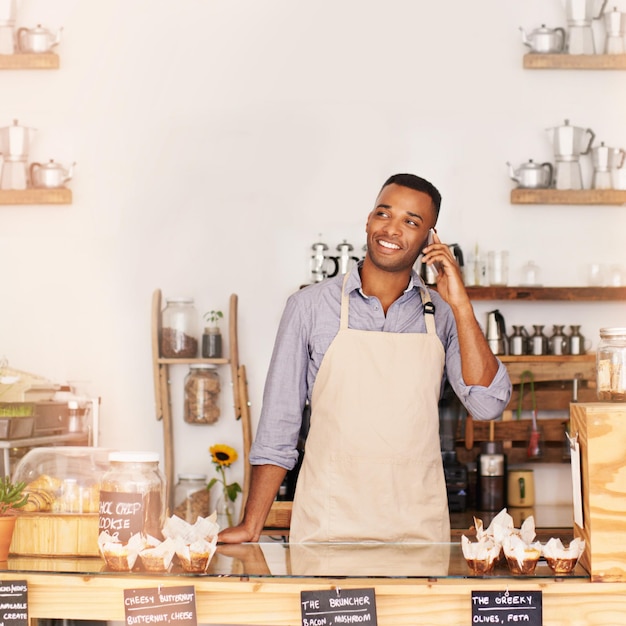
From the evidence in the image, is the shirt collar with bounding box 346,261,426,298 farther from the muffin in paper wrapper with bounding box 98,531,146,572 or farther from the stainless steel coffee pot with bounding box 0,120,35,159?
the stainless steel coffee pot with bounding box 0,120,35,159

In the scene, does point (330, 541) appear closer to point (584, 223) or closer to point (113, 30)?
point (584, 223)

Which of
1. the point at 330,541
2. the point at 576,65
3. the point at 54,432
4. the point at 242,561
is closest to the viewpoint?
the point at 242,561

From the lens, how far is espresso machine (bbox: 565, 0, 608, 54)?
427cm

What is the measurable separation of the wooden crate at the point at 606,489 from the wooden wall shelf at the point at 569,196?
2738 millimetres

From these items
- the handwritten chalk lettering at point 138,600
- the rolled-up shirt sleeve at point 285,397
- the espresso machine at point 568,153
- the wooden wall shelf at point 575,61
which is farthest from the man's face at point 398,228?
the wooden wall shelf at point 575,61

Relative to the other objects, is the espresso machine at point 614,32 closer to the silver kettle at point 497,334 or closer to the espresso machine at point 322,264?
the silver kettle at point 497,334

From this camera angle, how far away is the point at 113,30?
4402mm

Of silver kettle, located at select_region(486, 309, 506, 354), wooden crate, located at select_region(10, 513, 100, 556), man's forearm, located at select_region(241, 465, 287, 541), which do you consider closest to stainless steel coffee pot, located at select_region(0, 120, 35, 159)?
silver kettle, located at select_region(486, 309, 506, 354)

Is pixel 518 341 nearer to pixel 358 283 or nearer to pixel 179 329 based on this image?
pixel 179 329

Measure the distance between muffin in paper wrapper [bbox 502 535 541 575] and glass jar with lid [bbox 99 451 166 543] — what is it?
1.96 feet

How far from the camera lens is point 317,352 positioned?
2.28 m

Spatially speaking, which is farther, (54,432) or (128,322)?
(128,322)

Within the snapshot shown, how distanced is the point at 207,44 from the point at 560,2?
1.59 meters

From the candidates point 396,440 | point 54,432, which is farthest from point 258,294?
point 396,440
